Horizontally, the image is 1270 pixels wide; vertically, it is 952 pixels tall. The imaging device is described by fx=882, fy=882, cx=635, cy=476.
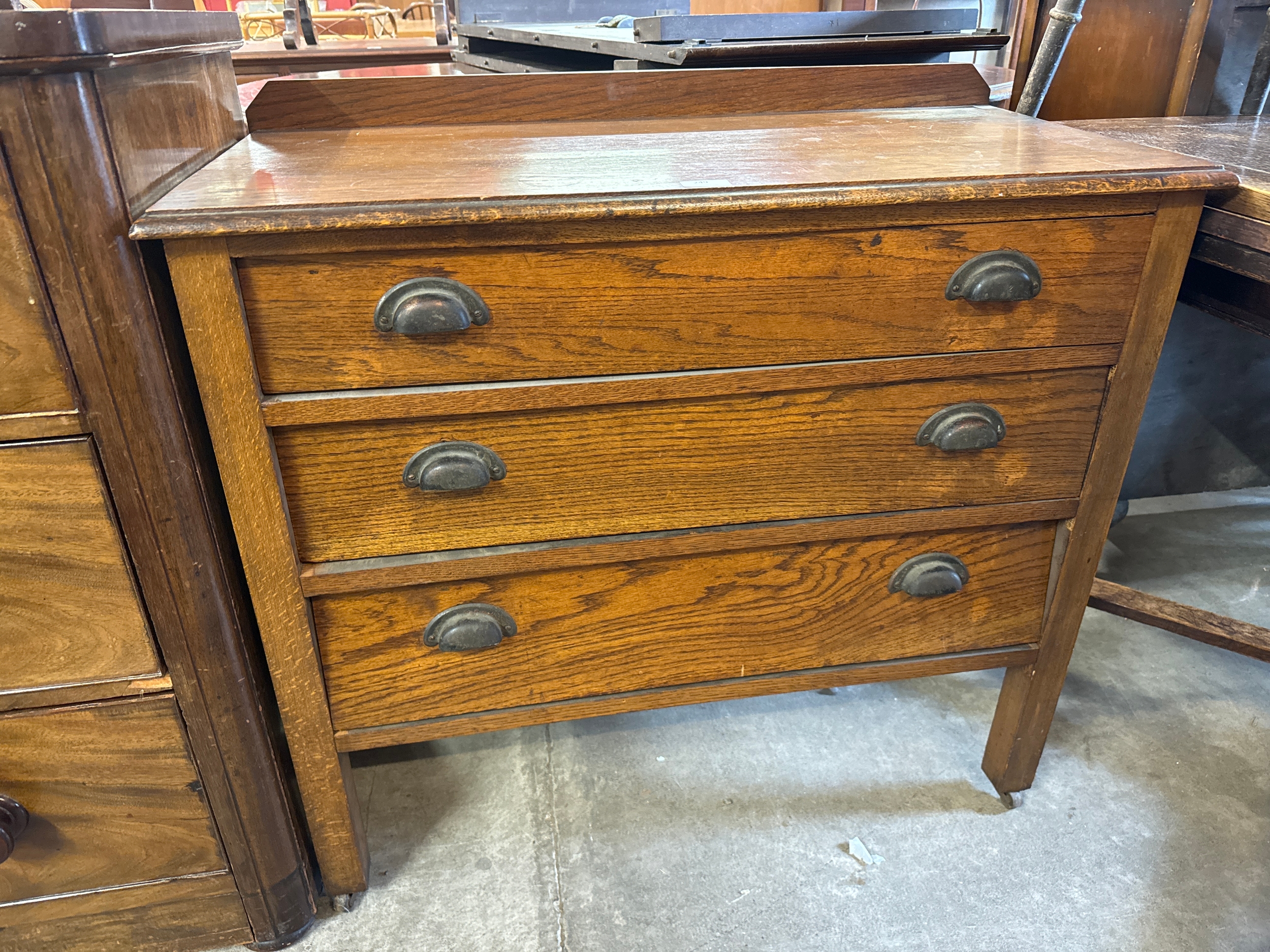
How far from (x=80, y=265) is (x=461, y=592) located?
465mm

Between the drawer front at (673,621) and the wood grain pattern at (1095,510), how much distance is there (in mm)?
43

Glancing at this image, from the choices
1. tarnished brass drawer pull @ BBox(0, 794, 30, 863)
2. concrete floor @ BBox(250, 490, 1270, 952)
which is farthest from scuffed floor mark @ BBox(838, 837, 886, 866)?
tarnished brass drawer pull @ BBox(0, 794, 30, 863)

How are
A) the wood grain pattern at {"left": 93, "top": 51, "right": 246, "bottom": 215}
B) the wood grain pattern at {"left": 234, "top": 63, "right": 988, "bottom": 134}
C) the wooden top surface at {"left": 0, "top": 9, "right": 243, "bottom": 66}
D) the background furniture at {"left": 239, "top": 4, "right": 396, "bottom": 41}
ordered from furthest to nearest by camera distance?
1. the background furniture at {"left": 239, "top": 4, "right": 396, "bottom": 41}
2. the wood grain pattern at {"left": 234, "top": 63, "right": 988, "bottom": 134}
3. the wood grain pattern at {"left": 93, "top": 51, "right": 246, "bottom": 215}
4. the wooden top surface at {"left": 0, "top": 9, "right": 243, "bottom": 66}

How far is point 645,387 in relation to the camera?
863 mm

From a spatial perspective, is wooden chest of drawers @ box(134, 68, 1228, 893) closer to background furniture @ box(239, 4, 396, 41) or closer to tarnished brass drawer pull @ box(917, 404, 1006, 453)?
tarnished brass drawer pull @ box(917, 404, 1006, 453)

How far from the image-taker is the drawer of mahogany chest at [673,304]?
2.55 ft

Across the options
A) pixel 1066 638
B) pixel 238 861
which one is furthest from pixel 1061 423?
pixel 238 861

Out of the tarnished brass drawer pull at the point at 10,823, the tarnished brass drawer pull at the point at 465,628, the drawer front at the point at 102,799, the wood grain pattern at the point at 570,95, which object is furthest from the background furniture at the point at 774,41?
the tarnished brass drawer pull at the point at 10,823

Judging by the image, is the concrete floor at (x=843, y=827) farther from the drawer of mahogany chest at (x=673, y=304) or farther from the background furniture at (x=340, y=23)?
the background furniture at (x=340, y=23)

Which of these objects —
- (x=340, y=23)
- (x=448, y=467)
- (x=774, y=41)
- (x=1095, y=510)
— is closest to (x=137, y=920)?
(x=448, y=467)

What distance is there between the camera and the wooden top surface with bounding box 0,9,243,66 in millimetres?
599

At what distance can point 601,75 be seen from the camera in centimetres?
112

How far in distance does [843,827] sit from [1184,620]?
24.6 inches

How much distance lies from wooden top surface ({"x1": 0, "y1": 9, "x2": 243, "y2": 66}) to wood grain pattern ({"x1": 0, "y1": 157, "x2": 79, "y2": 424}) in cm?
9
